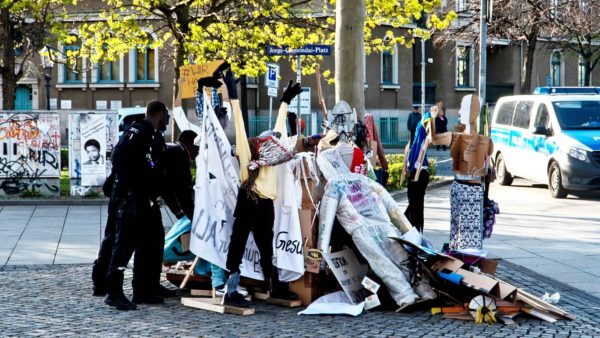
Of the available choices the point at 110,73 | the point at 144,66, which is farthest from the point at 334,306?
the point at 110,73

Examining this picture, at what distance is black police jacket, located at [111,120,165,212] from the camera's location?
8.95 m

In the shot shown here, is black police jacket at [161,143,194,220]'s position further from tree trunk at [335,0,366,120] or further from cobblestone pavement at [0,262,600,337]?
tree trunk at [335,0,366,120]

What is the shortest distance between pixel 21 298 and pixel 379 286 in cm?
335

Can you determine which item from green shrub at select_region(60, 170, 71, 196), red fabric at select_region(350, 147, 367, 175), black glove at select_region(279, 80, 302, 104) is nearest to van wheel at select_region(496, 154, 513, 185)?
green shrub at select_region(60, 170, 71, 196)

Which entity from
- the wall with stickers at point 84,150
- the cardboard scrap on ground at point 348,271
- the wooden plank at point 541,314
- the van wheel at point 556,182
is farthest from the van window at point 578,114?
the wooden plank at point 541,314

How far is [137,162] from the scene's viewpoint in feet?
29.5

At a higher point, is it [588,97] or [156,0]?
[156,0]

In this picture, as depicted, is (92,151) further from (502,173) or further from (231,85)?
(231,85)

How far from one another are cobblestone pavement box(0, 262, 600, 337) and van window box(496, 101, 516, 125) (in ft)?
40.6

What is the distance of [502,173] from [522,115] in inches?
65.0

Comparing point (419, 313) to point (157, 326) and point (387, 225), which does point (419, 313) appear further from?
point (157, 326)

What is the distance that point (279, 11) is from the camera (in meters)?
22.5

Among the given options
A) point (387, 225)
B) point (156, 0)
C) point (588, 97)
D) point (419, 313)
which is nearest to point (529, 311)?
point (419, 313)

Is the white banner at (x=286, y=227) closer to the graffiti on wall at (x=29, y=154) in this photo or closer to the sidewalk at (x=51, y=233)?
the sidewalk at (x=51, y=233)
